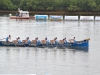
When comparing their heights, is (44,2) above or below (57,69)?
above

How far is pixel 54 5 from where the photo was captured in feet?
514

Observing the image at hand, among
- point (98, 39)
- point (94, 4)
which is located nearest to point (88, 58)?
point (98, 39)

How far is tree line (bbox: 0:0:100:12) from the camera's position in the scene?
153000 mm

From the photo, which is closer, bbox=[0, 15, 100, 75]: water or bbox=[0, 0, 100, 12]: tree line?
bbox=[0, 15, 100, 75]: water

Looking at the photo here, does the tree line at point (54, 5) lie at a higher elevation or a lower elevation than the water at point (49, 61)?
higher

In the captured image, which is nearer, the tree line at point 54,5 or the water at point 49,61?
the water at point 49,61

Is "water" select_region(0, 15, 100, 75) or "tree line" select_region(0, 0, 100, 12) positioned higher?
"tree line" select_region(0, 0, 100, 12)

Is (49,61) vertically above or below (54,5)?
below

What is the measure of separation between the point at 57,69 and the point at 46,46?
12271 millimetres

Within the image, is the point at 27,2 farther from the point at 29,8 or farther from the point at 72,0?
the point at 72,0

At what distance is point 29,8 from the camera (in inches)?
6245

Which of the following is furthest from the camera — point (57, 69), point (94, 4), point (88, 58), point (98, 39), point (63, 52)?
point (94, 4)

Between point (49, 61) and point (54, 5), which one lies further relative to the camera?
point (54, 5)

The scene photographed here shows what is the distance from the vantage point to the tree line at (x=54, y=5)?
153 m
